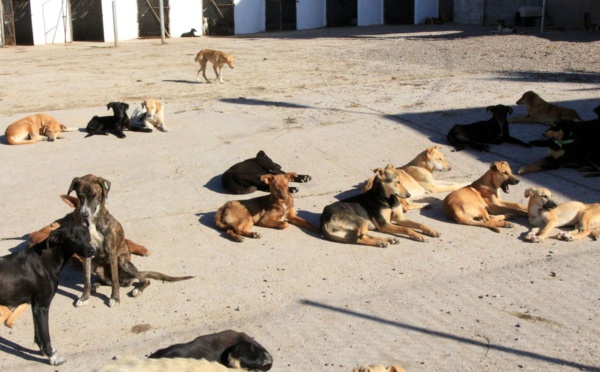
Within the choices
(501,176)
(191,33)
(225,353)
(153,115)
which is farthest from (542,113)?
(191,33)

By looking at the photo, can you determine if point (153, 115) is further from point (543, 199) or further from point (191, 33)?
point (191, 33)

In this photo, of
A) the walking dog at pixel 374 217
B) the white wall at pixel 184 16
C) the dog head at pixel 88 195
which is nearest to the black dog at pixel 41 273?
the dog head at pixel 88 195

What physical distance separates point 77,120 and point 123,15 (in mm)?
22149

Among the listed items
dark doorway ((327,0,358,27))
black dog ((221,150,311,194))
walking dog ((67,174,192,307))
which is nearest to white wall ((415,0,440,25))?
dark doorway ((327,0,358,27))

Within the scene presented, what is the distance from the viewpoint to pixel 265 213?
9.72m

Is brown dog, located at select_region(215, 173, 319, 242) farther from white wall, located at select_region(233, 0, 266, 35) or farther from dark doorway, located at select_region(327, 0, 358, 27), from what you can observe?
dark doorway, located at select_region(327, 0, 358, 27)

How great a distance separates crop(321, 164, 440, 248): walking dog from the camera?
9242 mm

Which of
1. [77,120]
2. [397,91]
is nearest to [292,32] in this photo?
[397,91]

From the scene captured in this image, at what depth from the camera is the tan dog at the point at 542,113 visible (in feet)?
46.3

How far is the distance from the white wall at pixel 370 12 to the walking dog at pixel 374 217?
31.8 m

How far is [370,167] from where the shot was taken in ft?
39.8

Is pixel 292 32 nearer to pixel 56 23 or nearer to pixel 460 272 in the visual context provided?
pixel 56 23

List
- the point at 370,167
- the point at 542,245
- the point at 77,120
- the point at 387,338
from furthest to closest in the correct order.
Answer: 1. the point at 77,120
2. the point at 370,167
3. the point at 542,245
4. the point at 387,338

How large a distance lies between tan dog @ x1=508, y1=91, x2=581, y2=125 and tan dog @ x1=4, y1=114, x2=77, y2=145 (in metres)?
8.22
